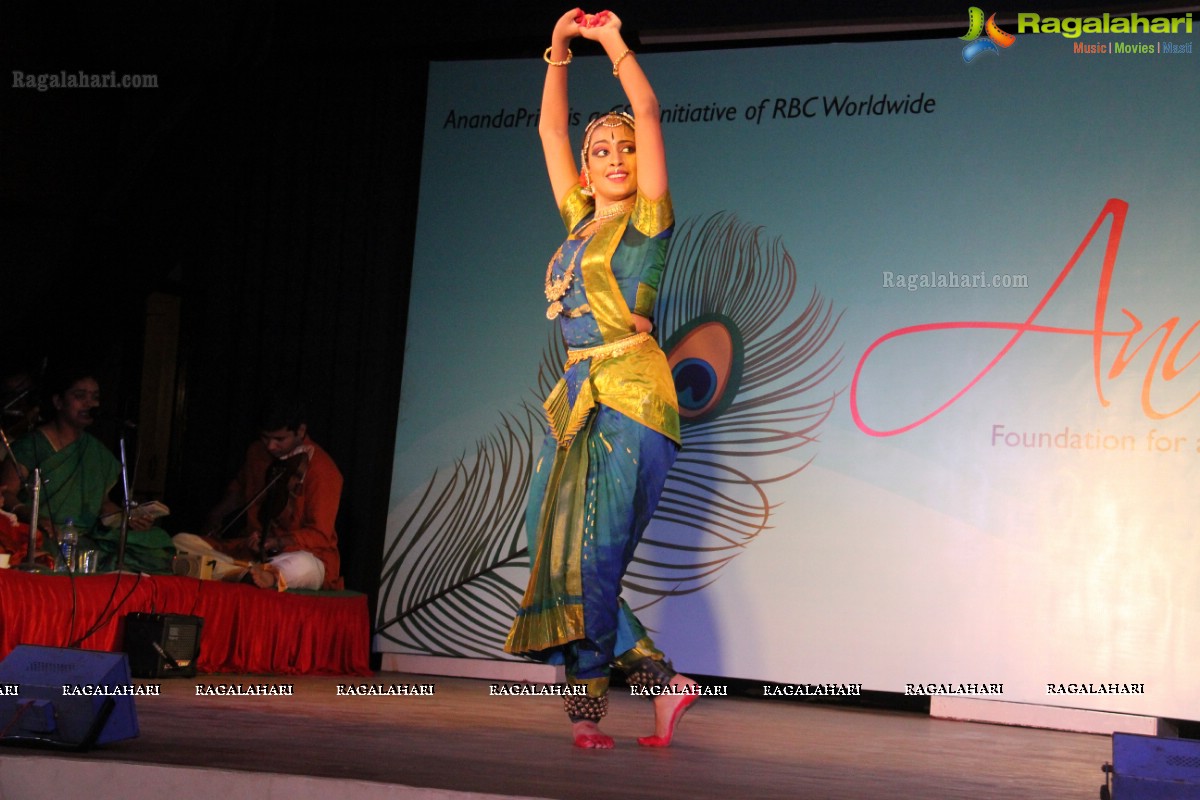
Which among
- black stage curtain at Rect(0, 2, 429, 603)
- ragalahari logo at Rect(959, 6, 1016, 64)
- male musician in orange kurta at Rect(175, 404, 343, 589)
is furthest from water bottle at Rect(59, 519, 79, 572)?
ragalahari logo at Rect(959, 6, 1016, 64)

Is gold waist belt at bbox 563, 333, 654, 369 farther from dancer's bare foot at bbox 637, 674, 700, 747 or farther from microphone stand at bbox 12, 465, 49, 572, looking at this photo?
microphone stand at bbox 12, 465, 49, 572

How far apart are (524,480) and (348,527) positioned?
892 millimetres

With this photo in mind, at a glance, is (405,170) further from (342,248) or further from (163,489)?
(163,489)

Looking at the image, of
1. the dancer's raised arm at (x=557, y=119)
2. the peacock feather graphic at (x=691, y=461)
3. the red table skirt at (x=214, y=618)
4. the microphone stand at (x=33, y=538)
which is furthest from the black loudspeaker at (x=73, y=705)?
the peacock feather graphic at (x=691, y=461)

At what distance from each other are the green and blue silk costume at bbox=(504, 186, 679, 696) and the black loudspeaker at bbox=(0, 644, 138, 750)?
0.95 m

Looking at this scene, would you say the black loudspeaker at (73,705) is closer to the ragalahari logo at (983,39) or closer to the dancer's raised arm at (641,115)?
the dancer's raised arm at (641,115)

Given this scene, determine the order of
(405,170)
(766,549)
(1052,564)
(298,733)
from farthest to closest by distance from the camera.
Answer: (405,170) → (766,549) → (1052,564) → (298,733)

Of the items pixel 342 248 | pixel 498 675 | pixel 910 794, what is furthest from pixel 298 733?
pixel 342 248

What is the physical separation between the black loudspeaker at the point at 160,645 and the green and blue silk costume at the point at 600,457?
5.60ft

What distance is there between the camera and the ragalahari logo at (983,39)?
508 cm

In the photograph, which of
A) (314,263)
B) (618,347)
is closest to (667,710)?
(618,347)

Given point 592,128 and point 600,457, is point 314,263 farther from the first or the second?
point 600,457

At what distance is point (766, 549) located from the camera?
5.18 meters

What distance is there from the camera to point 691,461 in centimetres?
538
